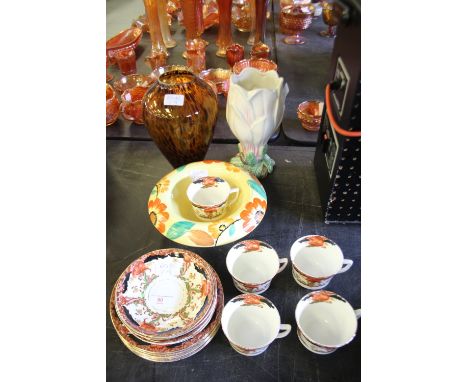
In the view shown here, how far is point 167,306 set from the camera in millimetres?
596

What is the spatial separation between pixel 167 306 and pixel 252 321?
0.15 m

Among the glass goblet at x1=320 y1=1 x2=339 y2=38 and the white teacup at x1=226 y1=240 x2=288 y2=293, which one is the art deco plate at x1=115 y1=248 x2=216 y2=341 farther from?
the glass goblet at x1=320 y1=1 x2=339 y2=38

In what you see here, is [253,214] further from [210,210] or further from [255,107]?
[255,107]

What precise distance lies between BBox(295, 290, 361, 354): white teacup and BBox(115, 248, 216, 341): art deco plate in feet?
0.52

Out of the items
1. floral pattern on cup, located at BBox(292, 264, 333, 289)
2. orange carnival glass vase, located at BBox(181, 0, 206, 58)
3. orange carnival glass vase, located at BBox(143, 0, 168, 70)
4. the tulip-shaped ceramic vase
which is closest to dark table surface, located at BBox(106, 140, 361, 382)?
floral pattern on cup, located at BBox(292, 264, 333, 289)

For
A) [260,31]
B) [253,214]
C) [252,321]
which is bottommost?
[252,321]

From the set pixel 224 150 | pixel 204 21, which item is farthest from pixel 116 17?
pixel 224 150

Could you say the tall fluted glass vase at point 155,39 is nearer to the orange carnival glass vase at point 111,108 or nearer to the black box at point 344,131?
the orange carnival glass vase at point 111,108

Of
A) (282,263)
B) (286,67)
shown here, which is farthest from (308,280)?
(286,67)

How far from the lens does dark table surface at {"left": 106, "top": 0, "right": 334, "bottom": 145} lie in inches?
41.3

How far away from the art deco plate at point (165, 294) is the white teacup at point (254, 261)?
0.22 feet

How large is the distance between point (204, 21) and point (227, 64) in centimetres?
39

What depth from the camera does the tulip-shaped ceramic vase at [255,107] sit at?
2.37 ft

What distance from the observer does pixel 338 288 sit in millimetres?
671
